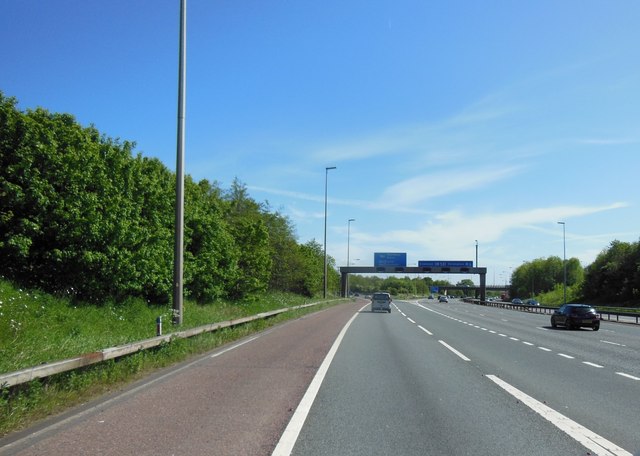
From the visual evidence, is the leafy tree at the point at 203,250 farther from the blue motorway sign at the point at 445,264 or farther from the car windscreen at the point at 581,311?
the blue motorway sign at the point at 445,264

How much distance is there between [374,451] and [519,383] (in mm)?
5812

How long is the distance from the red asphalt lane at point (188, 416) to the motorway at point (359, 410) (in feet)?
0.06

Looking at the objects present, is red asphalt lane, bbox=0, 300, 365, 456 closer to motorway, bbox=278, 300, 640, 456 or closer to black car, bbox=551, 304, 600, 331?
motorway, bbox=278, 300, 640, 456

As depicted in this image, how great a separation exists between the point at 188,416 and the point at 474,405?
4.34 m

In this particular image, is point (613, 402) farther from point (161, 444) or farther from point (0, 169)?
point (0, 169)

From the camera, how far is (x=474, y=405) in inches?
332

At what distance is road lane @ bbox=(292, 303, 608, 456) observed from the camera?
609cm

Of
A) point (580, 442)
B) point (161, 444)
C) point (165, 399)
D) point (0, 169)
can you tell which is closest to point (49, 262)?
point (0, 169)

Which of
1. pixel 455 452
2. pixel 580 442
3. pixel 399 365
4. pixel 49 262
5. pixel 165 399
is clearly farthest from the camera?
pixel 49 262

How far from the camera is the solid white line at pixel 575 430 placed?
602 centimetres

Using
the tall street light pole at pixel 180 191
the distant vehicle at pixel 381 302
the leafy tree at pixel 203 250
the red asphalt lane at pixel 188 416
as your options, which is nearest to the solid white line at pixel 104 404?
the red asphalt lane at pixel 188 416

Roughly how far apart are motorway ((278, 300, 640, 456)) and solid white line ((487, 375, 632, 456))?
1cm

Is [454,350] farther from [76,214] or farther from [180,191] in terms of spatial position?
[76,214]

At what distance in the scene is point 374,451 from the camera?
19.4ft
